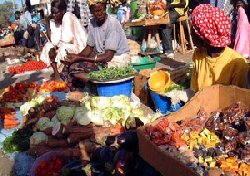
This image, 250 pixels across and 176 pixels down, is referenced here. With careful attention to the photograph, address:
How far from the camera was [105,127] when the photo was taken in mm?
4707

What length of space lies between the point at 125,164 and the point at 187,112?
2.27 ft

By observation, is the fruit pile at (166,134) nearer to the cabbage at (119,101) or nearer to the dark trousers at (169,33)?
the cabbage at (119,101)

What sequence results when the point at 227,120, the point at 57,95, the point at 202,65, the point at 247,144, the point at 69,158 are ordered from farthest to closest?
1. the point at 57,95
2. the point at 69,158
3. the point at 202,65
4. the point at 227,120
5. the point at 247,144

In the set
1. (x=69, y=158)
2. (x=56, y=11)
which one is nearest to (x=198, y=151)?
(x=69, y=158)

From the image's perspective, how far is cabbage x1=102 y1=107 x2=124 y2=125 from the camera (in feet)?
15.7

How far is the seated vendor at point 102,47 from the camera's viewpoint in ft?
18.9

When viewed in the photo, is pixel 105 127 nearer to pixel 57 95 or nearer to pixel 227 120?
pixel 57 95

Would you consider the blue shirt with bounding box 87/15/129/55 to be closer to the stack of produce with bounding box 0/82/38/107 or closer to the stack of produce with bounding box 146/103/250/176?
the stack of produce with bounding box 0/82/38/107

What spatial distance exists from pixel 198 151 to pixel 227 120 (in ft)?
1.30

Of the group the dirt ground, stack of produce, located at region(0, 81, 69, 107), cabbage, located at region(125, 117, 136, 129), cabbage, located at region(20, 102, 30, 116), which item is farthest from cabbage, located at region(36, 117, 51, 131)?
the dirt ground

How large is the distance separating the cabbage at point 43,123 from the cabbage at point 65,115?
191 mm

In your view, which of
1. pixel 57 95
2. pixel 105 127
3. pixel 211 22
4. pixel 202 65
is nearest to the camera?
A: pixel 211 22

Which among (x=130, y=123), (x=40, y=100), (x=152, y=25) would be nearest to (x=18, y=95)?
(x=40, y=100)

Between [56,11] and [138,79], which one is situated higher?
[56,11]
